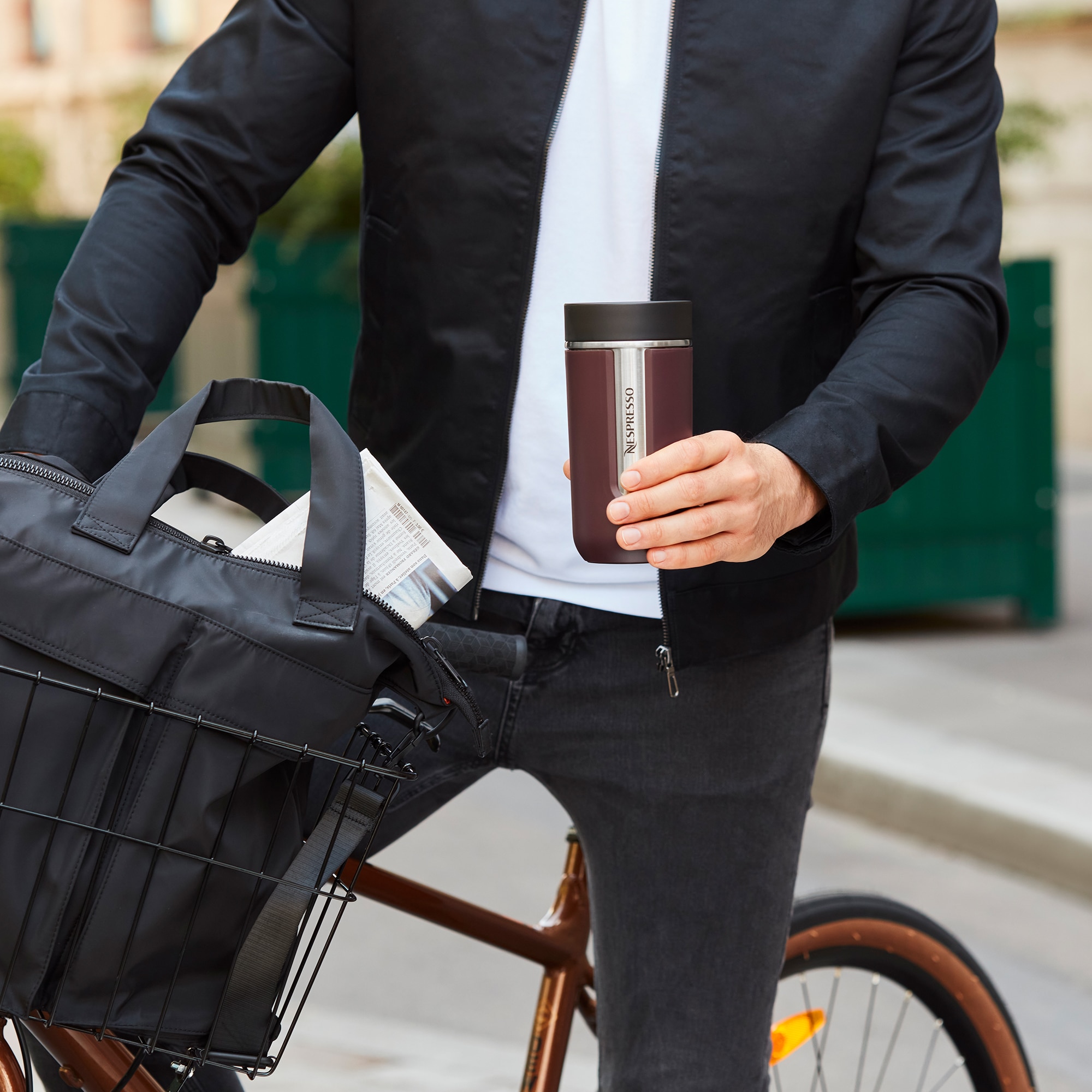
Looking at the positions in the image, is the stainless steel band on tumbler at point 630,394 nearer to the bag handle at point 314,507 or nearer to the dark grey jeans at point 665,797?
the bag handle at point 314,507

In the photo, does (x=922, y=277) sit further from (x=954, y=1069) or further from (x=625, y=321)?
(x=954, y=1069)

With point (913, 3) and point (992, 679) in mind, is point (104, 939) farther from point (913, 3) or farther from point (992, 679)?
point (992, 679)

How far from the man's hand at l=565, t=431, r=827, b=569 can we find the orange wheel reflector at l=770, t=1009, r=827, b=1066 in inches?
41.2

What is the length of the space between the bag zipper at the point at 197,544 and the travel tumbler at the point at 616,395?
143 mm

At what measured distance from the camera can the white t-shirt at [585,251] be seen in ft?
5.30

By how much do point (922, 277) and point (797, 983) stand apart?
46.6 inches

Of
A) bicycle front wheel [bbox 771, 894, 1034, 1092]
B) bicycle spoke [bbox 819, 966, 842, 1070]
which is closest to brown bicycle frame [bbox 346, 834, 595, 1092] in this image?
bicycle front wheel [bbox 771, 894, 1034, 1092]

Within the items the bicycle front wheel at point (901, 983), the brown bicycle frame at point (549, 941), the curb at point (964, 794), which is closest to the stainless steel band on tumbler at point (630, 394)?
the brown bicycle frame at point (549, 941)

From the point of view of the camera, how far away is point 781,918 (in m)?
1.75

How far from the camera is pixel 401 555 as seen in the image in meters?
1.35

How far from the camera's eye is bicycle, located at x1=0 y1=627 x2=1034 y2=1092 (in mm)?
1503

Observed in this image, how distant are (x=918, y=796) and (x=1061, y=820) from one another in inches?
18.0

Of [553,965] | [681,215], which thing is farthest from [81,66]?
[681,215]

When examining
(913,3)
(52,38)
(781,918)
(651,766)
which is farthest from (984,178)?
(52,38)
